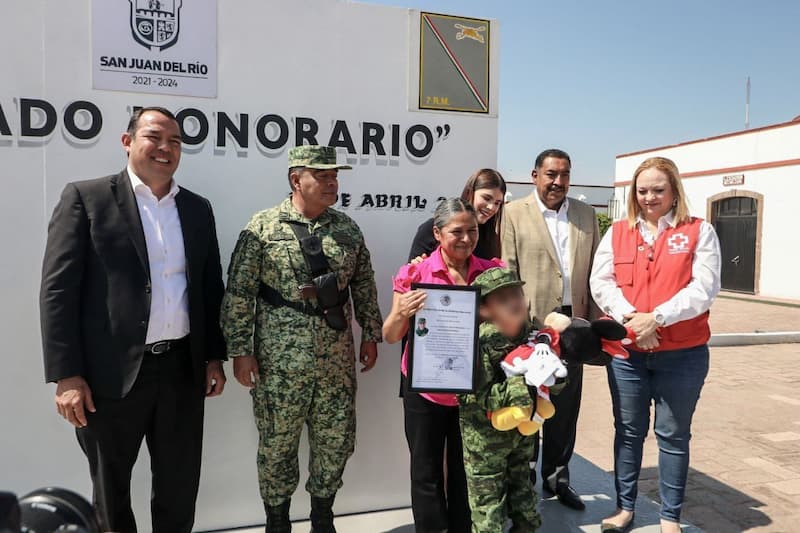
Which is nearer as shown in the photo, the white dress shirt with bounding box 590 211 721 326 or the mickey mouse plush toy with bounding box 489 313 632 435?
the mickey mouse plush toy with bounding box 489 313 632 435

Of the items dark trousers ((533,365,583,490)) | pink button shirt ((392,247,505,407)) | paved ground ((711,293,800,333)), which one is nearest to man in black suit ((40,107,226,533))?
pink button shirt ((392,247,505,407))

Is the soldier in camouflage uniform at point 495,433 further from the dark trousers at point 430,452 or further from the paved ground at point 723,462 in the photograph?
the paved ground at point 723,462

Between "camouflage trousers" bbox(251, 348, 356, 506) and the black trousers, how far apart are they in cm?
32

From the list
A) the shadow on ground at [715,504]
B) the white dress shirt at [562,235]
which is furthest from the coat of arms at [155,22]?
the shadow on ground at [715,504]

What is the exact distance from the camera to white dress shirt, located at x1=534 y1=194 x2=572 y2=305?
3.36 m

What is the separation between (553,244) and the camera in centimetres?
336

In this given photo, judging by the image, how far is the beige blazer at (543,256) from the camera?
130 inches

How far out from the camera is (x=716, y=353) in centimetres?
905

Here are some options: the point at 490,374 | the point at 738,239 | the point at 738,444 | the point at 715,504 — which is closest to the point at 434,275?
the point at 490,374

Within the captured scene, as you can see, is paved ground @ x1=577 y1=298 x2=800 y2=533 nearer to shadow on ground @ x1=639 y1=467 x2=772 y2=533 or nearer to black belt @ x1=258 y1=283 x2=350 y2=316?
shadow on ground @ x1=639 y1=467 x2=772 y2=533

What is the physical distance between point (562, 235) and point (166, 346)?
229 cm

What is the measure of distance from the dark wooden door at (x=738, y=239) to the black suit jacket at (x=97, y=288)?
748 inches

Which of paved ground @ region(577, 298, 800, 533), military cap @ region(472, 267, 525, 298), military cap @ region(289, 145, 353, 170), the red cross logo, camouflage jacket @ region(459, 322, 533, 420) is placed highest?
military cap @ region(289, 145, 353, 170)

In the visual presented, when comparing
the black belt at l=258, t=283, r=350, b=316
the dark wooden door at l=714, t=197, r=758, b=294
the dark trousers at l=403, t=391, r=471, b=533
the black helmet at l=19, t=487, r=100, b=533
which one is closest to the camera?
the black helmet at l=19, t=487, r=100, b=533
